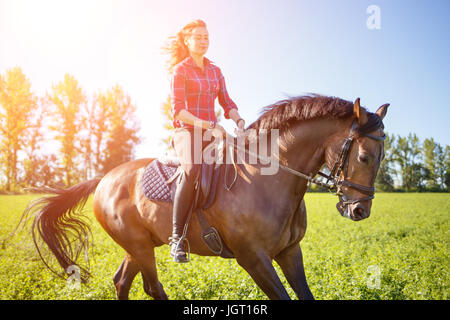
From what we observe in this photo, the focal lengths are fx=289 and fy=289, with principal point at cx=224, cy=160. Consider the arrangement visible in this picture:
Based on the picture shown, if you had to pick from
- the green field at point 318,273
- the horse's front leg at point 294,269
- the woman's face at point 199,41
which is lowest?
the green field at point 318,273

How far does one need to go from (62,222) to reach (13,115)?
15959 mm

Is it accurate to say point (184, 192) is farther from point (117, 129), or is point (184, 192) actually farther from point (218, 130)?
point (117, 129)

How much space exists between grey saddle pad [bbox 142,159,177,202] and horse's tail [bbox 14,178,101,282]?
1.61 metres

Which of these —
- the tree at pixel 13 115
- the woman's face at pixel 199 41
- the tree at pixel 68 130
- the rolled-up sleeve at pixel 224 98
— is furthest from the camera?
the tree at pixel 68 130

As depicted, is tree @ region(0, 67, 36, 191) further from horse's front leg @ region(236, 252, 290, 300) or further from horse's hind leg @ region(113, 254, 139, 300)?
horse's front leg @ region(236, 252, 290, 300)

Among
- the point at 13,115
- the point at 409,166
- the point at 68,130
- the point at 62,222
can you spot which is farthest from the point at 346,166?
the point at 68,130

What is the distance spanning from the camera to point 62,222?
4652mm

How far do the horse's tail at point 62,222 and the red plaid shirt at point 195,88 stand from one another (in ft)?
8.23

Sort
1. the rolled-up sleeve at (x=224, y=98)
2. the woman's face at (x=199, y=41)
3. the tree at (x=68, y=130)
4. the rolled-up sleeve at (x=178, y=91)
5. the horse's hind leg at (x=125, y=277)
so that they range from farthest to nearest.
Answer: the tree at (x=68, y=130), the horse's hind leg at (x=125, y=277), the rolled-up sleeve at (x=224, y=98), the woman's face at (x=199, y=41), the rolled-up sleeve at (x=178, y=91)

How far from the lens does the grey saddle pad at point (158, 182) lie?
11.5ft

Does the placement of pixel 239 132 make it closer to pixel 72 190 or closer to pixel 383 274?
pixel 72 190

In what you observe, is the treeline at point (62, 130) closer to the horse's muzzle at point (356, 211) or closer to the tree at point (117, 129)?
the tree at point (117, 129)

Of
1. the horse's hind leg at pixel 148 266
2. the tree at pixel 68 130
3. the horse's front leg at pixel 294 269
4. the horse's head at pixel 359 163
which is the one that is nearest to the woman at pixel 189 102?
the horse's hind leg at pixel 148 266

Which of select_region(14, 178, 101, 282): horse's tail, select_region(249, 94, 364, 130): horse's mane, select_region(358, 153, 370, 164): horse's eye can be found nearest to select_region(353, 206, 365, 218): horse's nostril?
select_region(358, 153, 370, 164): horse's eye
